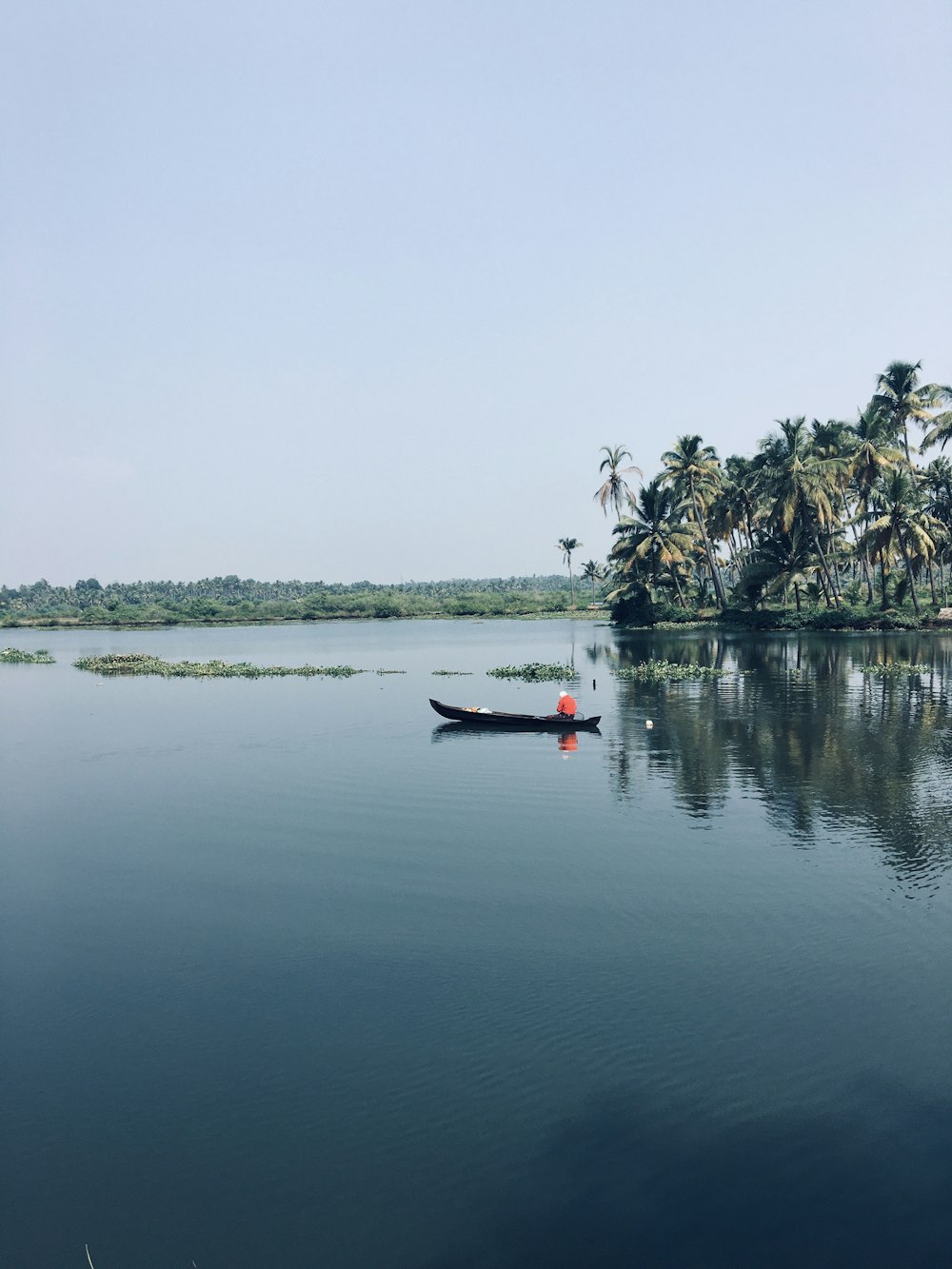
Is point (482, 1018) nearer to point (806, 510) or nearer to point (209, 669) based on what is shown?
point (209, 669)

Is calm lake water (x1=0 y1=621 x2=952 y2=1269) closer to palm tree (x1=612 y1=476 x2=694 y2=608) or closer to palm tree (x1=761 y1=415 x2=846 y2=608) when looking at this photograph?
palm tree (x1=761 y1=415 x2=846 y2=608)

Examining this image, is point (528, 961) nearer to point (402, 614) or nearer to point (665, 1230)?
point (665, 1230)

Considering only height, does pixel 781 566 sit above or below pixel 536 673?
above

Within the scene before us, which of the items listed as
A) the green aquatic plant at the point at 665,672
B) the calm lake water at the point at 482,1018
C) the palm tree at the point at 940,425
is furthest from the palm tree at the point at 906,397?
the calm lake water at the point at 482,1018

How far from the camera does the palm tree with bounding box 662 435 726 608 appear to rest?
9556 cm

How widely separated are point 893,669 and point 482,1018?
48.2m

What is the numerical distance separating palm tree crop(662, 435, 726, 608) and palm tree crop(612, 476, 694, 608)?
162 cm

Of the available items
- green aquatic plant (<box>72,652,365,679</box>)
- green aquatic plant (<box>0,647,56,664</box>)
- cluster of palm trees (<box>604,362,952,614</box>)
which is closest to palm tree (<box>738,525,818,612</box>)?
cluster of palm trees (<box>604,362,952,614</box>)

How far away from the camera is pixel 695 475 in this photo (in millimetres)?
96062

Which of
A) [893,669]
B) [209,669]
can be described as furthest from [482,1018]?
[209,669]

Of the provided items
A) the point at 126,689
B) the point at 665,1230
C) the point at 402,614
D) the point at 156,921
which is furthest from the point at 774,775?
the point at 402,614

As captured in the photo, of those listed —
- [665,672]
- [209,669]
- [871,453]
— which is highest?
[871,453]

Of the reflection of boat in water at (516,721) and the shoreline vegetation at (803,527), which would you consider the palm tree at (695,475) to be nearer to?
the shoreline vegetation at (803,527)

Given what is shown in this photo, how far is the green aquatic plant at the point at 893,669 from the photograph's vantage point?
53.7 m
